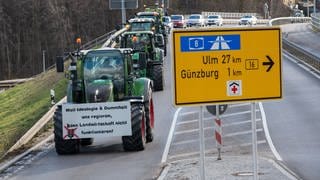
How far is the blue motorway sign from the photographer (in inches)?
355

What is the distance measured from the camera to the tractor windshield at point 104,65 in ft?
61.5

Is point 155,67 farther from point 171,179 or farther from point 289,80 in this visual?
point 171,179

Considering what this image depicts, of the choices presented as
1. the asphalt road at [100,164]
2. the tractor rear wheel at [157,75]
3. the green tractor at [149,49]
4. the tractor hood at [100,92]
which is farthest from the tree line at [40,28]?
the tractor hood at [100,92]

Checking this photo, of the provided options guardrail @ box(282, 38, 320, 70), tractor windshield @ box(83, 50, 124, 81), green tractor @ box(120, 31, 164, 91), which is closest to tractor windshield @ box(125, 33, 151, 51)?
green tractor @ box(120, 31, 164, 91)

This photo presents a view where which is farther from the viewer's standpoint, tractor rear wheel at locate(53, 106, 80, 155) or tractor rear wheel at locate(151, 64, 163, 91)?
tractor rear wheel at locate(151, 64, 163, 91)

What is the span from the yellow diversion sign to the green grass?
13438 millimetres

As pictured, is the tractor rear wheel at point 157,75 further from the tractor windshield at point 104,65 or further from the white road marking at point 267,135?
the tractor windshield at point 104,65

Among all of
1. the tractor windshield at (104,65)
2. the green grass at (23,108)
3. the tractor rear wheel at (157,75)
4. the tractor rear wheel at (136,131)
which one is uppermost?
the tractor windshield at (104,65)

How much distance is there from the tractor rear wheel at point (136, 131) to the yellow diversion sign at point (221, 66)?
28.2ft

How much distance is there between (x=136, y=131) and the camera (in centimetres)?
1756

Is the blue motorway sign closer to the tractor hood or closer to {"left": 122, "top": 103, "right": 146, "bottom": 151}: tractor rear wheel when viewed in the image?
{"left": 122, "top": 103, "right": 146, "bottom": 151}: tractor rear wheel

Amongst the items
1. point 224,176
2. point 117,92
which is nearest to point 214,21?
point 117,92

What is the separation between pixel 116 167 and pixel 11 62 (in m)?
99.8

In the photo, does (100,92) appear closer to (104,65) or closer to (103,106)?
(103,106)
